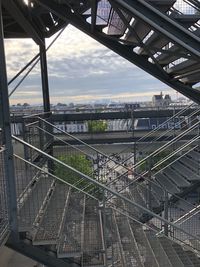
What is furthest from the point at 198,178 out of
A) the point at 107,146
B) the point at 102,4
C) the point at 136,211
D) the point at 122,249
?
the point at 107,146

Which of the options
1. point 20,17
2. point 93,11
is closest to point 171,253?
point 93,11

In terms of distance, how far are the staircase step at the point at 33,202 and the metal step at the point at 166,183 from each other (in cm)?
259

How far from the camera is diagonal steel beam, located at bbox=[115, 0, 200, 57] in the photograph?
3.36 meters

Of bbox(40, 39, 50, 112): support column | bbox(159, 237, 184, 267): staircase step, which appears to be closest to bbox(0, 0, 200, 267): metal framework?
bbox(159, 237, 184, 267): staircase step

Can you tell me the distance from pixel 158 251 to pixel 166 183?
8.53 ft

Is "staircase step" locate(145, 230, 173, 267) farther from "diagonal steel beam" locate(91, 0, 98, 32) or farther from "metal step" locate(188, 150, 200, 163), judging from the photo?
"diagonal steel beam" locate(91, 0, 98, 32)

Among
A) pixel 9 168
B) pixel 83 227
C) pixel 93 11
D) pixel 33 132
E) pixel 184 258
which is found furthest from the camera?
pixel 33 132

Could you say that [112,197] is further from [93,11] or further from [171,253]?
[93,11]

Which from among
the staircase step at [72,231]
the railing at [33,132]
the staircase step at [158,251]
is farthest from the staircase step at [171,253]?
the railing at [33,132]

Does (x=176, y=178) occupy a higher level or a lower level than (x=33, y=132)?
lower

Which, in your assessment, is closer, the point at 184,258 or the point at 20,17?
the point at 184,258

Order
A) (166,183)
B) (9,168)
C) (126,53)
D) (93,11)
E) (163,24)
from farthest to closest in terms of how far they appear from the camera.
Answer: (166,183)
(126,53)
(93,11)
(9,168)
(163,24)

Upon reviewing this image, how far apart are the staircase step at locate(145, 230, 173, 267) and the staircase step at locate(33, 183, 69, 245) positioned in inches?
59.6

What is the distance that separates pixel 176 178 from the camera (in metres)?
7.14
